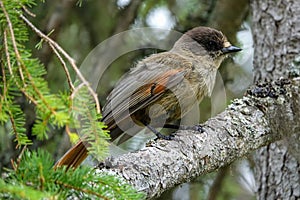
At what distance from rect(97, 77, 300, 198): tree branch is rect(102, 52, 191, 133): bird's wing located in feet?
1.68

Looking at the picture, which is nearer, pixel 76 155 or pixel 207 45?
pixel 76 155

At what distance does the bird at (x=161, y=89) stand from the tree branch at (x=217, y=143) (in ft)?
1.38

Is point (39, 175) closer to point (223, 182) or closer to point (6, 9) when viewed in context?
point (6, 9)

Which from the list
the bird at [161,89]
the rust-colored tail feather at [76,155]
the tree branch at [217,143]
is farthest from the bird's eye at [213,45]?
the rust-colored tail feather at [76,155]

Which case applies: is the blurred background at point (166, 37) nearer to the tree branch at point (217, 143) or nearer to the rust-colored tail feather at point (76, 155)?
the tree branch at point (217, 143)

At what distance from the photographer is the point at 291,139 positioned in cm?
361

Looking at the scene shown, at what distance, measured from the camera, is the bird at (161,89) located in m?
3.71

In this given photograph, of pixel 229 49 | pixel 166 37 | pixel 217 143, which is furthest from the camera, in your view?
pixel 166 37

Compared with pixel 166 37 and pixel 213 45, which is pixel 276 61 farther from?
pixel 166 37

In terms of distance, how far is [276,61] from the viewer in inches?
168

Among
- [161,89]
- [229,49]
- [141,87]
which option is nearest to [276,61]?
[229,49]

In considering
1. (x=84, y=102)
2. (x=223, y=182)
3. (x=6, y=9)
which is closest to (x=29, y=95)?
(x=84, y=102)

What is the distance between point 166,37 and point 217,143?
199 centimetres

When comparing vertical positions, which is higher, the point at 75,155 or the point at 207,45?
the point at 207,45
